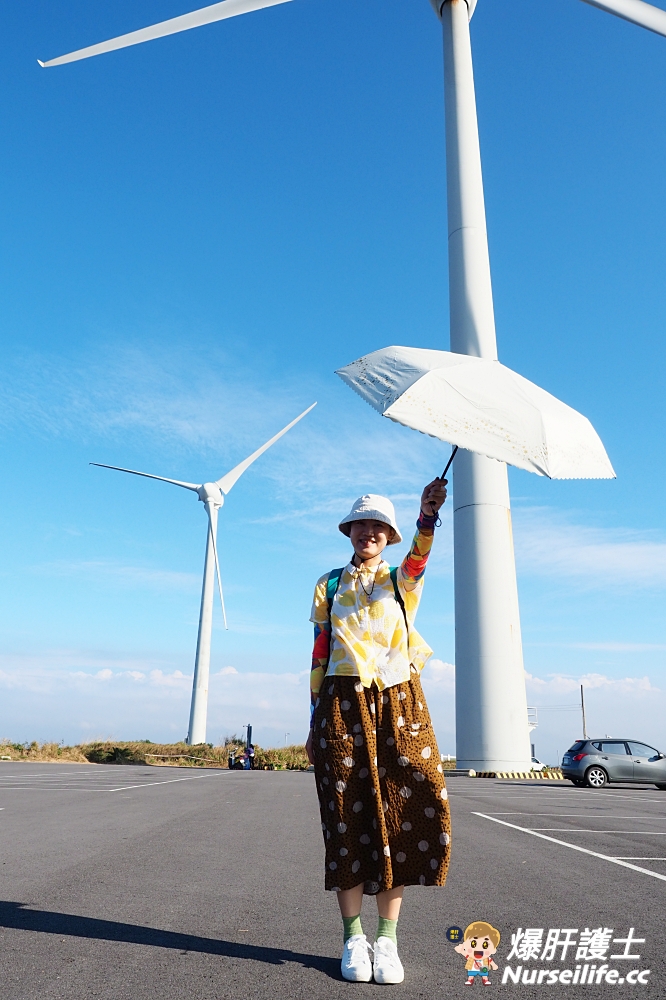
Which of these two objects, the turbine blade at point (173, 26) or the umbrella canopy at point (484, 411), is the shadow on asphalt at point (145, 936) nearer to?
the umbrella canopy at point (484, 411)

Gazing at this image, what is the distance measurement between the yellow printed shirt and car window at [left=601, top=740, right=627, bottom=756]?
751 inches

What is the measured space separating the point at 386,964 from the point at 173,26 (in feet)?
68.1

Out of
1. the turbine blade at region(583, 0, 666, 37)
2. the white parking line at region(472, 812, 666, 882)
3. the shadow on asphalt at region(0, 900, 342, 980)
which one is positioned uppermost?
the turbine blade at region(583, 0, 666, 37)

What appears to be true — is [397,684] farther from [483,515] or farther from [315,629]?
[483,515]

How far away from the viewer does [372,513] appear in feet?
11.5

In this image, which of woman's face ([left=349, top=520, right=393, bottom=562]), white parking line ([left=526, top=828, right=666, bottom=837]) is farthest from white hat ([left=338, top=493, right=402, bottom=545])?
white parking line ([left=526, top=828, right=666, bottom=837])

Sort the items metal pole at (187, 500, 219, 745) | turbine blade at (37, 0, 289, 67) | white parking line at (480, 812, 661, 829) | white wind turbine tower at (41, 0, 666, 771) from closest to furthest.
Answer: white parking line at (480, 812, 661, 829), turbine blade at (37, 0, 289, 67), white wind turbine tower at (41, 0, 666, 771), metal pole at (187, 500, 219, 745)

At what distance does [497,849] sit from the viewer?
659 cm

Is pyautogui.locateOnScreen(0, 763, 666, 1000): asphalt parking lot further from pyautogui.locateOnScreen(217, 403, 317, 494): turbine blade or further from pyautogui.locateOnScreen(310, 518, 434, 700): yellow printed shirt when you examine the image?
pyautogui.locateOnScreen(217, 403, 317, 494): turbine blade

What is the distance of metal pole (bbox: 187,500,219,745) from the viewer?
34.5 m

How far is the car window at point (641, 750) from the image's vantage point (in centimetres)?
2070

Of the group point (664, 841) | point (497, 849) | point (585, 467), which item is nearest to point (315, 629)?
point (585, 467)

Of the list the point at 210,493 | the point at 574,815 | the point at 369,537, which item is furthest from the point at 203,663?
the point at 369,537

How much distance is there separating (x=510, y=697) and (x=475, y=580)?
9.46 feet
